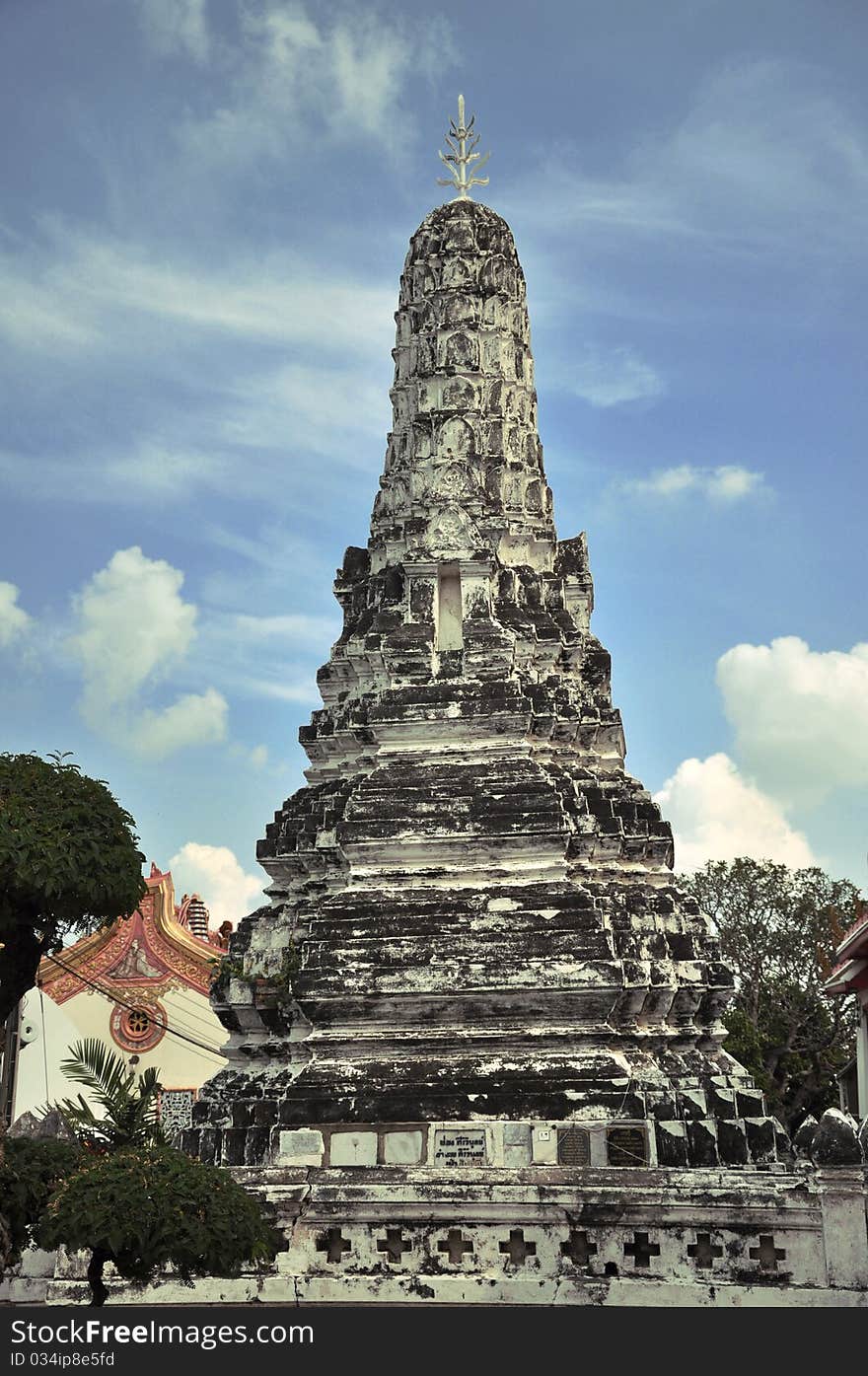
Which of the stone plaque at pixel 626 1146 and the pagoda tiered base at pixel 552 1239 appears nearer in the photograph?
the pagoda tiered base at pixel 552 1239

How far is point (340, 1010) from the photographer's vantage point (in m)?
25.0

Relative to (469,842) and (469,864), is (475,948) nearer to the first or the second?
(469,864)

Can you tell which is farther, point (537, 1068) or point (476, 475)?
point (476, 475)

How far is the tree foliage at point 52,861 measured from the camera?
627 inches

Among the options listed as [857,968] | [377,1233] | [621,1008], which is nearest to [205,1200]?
[377,1233]

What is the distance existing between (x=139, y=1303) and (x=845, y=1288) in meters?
8.17

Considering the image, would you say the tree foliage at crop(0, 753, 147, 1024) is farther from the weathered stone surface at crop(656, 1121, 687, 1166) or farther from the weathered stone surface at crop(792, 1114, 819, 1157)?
the weathered stone surface at crop(656, 1121, 687, 1166)

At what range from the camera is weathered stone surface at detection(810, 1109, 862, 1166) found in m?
18.5

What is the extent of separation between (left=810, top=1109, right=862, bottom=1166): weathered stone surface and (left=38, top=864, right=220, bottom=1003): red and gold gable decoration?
2931 cm

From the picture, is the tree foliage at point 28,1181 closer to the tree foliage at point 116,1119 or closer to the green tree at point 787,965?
the tree foliage at point 116,1119

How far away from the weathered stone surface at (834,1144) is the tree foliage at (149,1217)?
634 centimetres

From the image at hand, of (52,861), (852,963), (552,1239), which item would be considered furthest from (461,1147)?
(852,963)

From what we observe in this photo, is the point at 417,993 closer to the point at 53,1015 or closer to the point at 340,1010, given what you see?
the point at 340,1010

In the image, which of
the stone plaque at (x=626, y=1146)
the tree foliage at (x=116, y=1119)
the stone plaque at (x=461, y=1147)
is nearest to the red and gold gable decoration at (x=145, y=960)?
the stone plaque at (x=461, y=1147)
